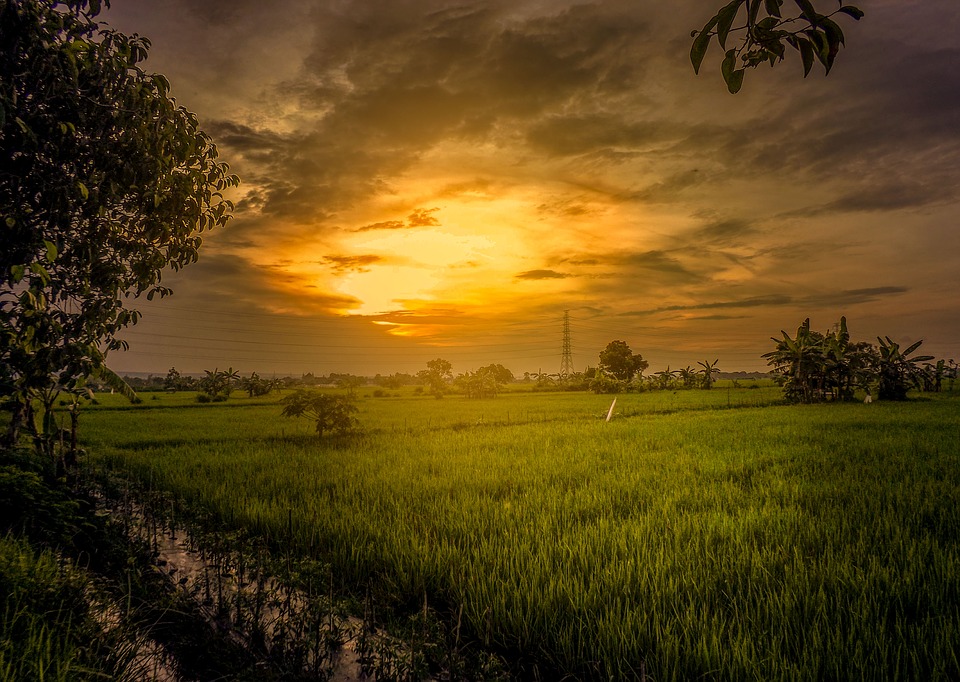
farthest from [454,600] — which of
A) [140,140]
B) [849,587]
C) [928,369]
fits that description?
[928,369]

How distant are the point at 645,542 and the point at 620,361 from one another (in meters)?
70.7

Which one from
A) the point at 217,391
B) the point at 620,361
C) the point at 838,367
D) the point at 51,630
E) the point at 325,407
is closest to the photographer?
the point at 51,630

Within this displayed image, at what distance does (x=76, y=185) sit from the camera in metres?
4.41

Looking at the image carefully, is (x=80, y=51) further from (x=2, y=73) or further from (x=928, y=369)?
(x=928, y=369)

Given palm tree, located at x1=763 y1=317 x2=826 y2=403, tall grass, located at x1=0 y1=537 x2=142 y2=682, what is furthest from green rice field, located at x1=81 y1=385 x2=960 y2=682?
palm tree, located at x1=763 y1=317 x2=826 y2=403

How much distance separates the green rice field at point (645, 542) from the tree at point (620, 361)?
63526 millimetres

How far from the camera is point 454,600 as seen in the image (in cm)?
316

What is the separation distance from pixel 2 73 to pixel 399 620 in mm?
5797

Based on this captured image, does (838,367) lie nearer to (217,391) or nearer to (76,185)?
(76,185)

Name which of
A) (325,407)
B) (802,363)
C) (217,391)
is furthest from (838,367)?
(217,391)

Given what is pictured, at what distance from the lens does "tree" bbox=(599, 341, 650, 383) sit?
71500 mm

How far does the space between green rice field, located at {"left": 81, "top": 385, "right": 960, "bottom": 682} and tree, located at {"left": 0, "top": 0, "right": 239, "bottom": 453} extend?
2444mm

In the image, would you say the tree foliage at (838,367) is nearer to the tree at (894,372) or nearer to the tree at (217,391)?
the tree at (894,372)

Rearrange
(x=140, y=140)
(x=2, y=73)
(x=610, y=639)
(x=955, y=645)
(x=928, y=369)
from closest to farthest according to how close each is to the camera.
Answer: (x=955, y=645) < (x=610, y=639) < (x=2, y=73) < (x=140, y=140) < (x=928, y=369)
